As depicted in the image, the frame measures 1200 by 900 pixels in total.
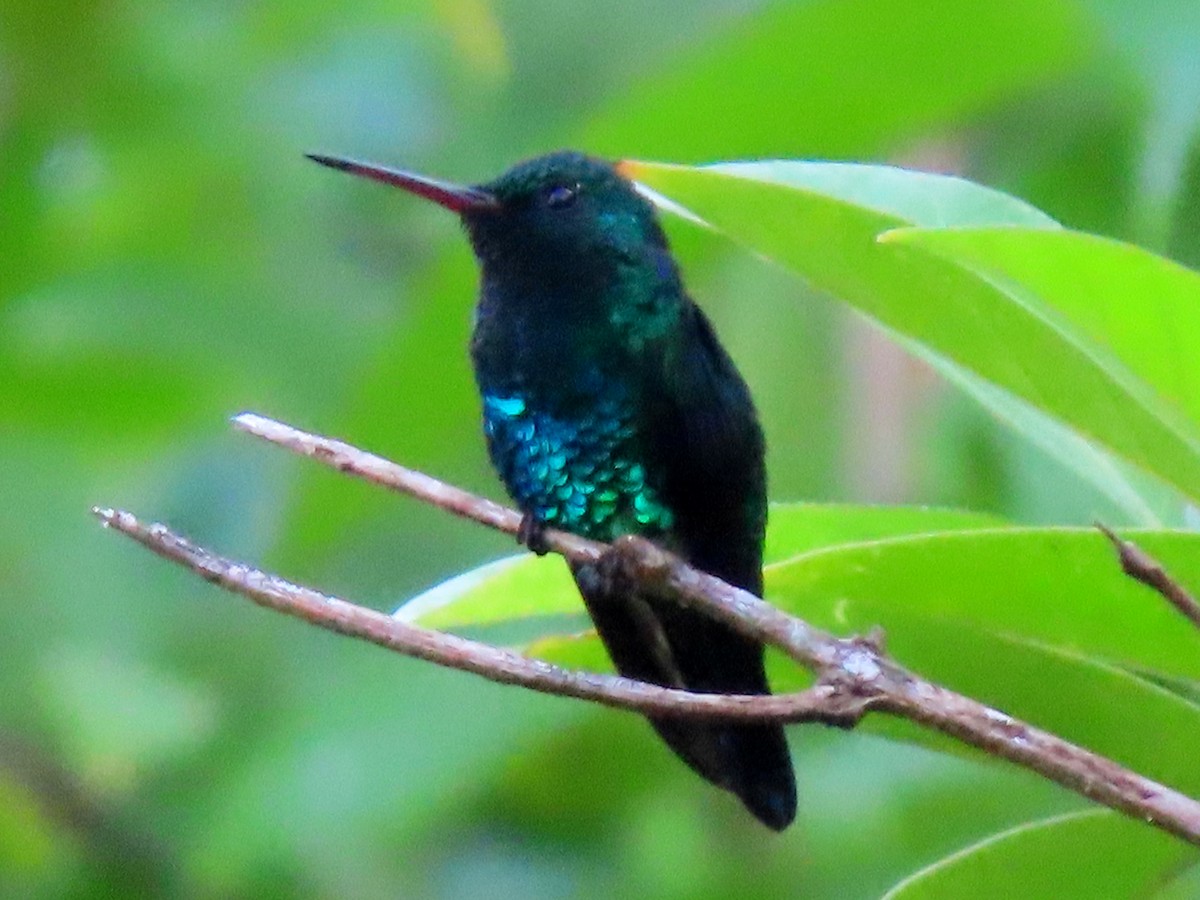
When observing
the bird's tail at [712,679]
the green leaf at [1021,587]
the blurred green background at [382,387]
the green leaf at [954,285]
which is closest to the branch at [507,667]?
the green leaf at [1021,587]

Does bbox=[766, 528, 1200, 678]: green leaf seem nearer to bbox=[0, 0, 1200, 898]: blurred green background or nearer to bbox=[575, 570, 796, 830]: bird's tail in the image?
bbox=[575, 570, 796, 830]: bird's tail

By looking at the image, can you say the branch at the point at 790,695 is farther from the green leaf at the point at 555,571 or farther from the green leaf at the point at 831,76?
the green leaf at the point at 831,76

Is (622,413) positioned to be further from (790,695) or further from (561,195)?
(790,695)

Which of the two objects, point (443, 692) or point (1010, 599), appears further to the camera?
point (443, 692)

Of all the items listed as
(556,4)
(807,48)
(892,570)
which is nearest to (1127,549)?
(892,570)

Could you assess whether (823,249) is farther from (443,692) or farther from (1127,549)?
(443,692)

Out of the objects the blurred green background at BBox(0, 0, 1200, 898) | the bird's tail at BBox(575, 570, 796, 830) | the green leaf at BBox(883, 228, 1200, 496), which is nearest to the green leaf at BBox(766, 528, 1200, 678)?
the green leaf at BBox(883, 228, 1200, 496)
